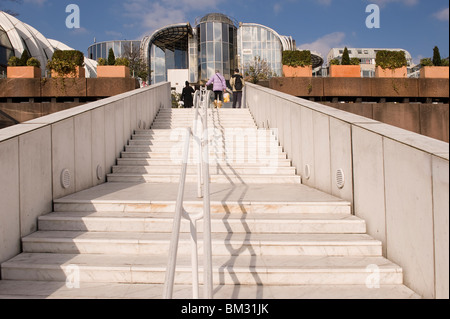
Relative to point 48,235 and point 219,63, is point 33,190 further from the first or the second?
point 219,63

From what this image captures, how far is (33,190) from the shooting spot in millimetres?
3764

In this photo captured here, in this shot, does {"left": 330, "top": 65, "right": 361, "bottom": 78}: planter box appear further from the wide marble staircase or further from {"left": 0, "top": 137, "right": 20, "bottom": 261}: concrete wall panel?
{"left": 0, "top": 137, "right": 20, "bottom": 261}: concrete wall panel

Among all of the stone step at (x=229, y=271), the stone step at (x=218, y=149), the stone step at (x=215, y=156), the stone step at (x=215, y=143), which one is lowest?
the stone step at (x=229, y=271)

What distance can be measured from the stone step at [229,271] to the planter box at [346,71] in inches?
392

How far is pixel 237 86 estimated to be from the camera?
1245cm

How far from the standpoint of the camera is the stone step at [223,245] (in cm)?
334

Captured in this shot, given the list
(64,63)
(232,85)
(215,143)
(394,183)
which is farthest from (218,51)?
(394,183)

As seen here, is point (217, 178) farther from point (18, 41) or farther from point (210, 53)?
point (18, 41)

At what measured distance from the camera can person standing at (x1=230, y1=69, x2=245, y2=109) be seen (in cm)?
1233

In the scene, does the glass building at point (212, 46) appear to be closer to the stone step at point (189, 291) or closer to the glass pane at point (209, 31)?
the glass pane at point (209, 31)

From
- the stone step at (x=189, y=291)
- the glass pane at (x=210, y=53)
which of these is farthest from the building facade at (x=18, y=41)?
the stone step at (x=189, y=291)

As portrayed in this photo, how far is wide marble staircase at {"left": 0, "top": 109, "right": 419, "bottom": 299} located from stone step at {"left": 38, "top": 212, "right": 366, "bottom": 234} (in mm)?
11
